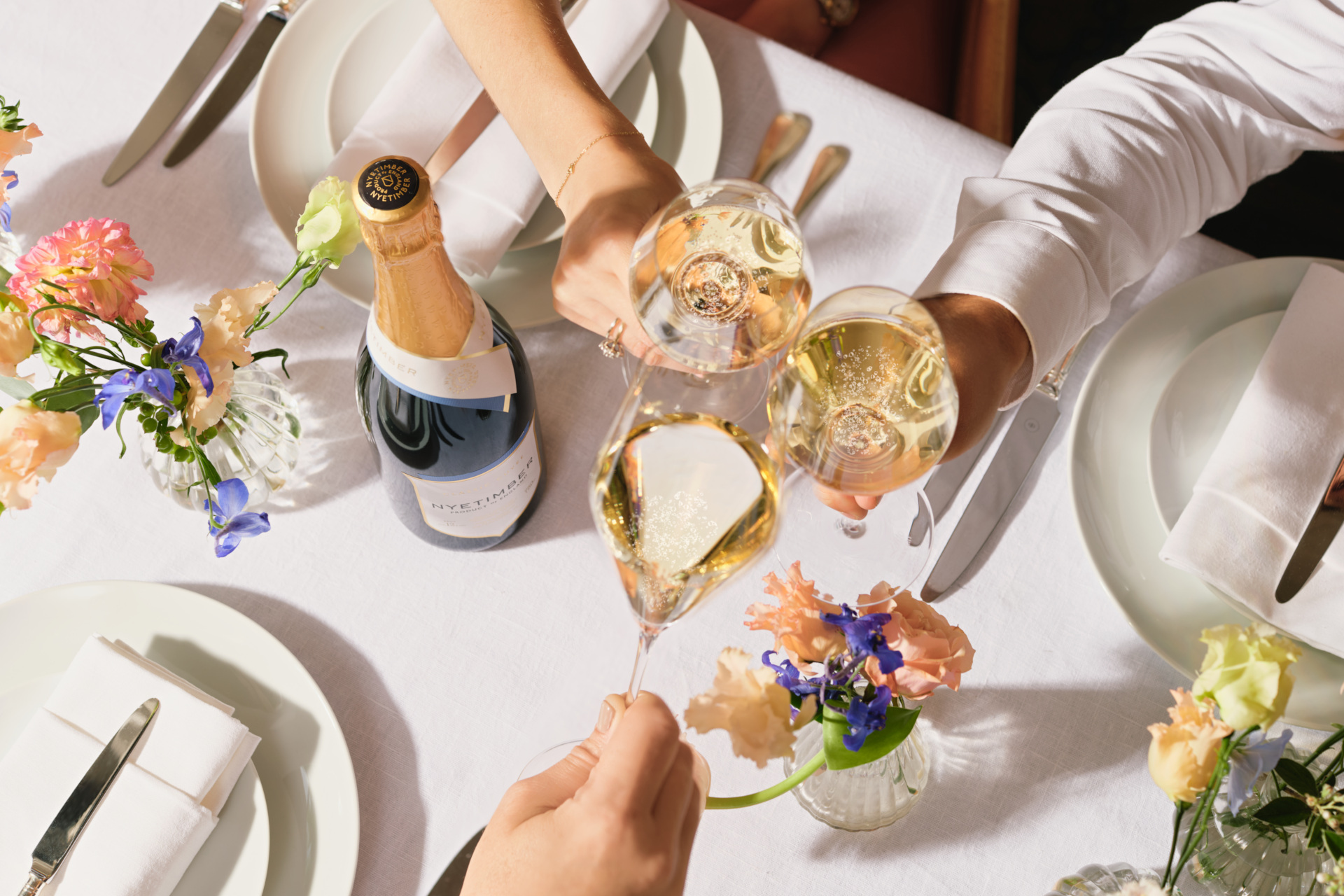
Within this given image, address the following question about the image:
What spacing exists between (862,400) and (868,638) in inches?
7.0

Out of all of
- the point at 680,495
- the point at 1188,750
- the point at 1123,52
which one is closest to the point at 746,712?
the point at 680,495

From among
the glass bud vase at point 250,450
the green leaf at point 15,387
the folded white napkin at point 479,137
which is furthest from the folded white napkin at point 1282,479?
the green leaf at point 15,387

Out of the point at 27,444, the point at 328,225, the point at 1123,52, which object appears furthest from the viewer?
the point at 1123,52

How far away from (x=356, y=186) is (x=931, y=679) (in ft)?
1.45

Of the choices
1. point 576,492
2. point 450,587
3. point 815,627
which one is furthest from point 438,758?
point 815,627

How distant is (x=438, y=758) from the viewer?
72 cm

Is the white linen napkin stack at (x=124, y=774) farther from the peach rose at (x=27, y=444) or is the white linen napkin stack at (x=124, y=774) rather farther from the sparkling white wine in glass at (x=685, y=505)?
the sparkling white wine in glass at (x=685, y=505)

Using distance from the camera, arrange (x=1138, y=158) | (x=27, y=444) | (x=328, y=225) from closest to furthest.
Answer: (x=27, y=444)
(x=328, y=225)
(x=1138, y=158)

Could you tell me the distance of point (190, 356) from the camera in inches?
20.7

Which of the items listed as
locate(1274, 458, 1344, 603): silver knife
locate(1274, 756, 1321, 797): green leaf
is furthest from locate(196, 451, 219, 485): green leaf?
locate(1274, 458, 1344, 603): silver knife

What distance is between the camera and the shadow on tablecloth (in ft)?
2.25

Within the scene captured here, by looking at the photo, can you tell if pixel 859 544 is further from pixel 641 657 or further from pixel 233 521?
pixel 233 521

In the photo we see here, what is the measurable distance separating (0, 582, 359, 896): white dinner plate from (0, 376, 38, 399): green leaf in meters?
0.15

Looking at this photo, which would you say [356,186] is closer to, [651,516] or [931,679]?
[651,516]
